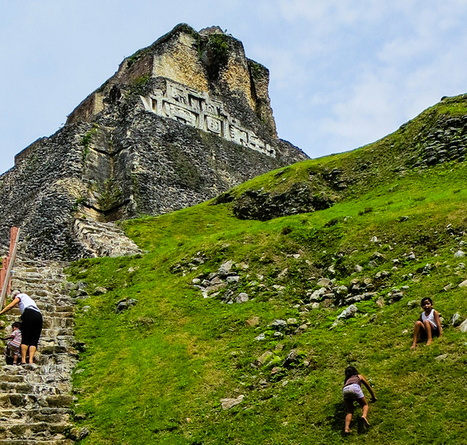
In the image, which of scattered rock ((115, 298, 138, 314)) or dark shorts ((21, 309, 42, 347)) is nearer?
dark shorts ((21, 309, 42, 347))

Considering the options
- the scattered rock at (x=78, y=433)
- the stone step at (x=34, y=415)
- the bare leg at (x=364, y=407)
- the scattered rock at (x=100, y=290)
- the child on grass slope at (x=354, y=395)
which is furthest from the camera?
the scattered rock at (x=100, y=290)

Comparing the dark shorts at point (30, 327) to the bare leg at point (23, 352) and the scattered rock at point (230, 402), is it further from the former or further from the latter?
the scattered rock at point (230, 402)

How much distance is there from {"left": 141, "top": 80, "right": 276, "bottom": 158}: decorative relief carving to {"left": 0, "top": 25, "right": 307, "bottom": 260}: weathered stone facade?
9 centimetres

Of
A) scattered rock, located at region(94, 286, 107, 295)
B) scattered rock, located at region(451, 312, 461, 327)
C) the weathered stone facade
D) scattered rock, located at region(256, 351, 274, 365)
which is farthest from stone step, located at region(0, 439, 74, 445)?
the weathered stone facade

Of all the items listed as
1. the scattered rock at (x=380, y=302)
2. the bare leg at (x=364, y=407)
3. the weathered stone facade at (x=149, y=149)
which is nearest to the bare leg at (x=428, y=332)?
the bare leg at (x=364, y=407)

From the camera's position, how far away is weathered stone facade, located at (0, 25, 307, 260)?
3259 cm

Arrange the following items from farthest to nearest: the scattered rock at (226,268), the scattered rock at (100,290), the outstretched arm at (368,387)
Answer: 1. the scattered rock at (100,290)
2. the scattered rock at (226,268)
3. the outstretched arm at (368,387)

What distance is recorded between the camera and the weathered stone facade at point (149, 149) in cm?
3259

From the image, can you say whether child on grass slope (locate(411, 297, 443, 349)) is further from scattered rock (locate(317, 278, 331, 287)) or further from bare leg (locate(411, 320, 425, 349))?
scattered rock (locate(317, 278, 331, 287))

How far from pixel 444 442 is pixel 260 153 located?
39.3 metres

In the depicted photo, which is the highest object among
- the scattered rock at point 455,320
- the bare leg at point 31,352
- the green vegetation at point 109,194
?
the green vegetation at point 109,194

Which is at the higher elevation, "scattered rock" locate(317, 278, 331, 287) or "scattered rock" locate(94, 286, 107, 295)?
"scattered rock" locate(94, 286, 107, 295)

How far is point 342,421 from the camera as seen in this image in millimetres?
9250

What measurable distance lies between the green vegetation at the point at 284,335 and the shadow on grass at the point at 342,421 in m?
0.02
